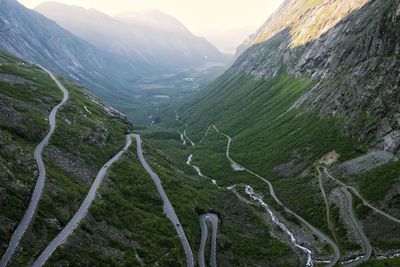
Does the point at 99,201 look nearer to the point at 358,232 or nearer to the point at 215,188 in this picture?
the point at 215,188

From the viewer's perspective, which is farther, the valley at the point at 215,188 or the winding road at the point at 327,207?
the winding road at the point at 327,207

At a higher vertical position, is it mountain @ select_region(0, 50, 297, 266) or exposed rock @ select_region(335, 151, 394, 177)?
exposed rock @ select_region(335, 151, 394, 177)

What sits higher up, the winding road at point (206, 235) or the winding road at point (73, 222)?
the winding road at point (73, 222)

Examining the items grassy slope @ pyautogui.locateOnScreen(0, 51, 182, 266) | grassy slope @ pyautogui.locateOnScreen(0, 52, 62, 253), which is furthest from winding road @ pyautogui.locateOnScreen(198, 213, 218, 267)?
grassy slope @ pyautogui.locateOnScreen(0, 52, 62, 253)

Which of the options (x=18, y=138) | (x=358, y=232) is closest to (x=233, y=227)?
(x=358, y=232)

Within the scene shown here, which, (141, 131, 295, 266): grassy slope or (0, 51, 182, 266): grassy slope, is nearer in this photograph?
(0, 51, 182, 266): grassy slope

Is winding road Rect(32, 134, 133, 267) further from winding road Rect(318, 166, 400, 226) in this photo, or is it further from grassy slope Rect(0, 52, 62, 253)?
winding road Rect(318, 166, 400, 226)

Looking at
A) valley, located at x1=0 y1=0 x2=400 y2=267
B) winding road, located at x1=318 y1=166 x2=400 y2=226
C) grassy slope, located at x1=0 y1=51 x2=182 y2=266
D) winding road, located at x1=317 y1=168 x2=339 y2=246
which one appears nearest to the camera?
grassy slope, located at x1=0 y1=51 x2=182 y2=266

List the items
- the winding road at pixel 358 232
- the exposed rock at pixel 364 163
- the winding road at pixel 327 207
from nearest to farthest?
the winding road at pixel 358 232 < the winding road at pixel 327 207 < the exposed rock at pixel 364 163

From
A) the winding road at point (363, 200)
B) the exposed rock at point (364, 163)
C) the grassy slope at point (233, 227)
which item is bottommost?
the grassy slope at point (233, 227)

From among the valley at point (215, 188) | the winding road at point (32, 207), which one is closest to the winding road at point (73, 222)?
the valley at point (215, 188)

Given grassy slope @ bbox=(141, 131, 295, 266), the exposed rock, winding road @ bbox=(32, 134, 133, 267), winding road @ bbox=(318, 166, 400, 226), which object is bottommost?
grassy slope @ bbox=(141, 131, 295, 266)

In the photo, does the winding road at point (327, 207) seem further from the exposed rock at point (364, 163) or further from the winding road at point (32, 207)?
the winding road at point (32, 207)
